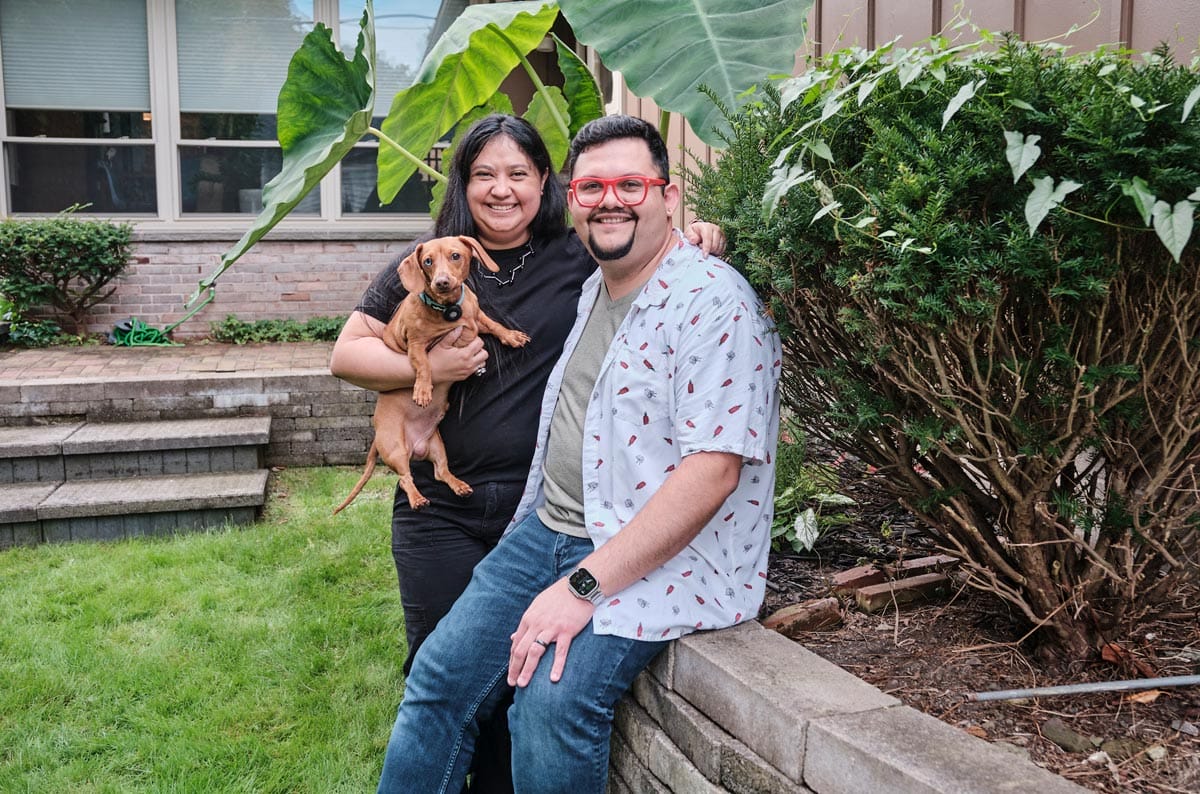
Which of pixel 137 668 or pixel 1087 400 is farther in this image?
pixel 137 668

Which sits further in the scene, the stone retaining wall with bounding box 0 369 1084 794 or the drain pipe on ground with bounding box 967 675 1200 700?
the drain pipe on ground with bounding box 967 675 1200 700

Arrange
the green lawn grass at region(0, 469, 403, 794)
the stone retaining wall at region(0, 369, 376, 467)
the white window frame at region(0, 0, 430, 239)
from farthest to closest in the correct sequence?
the white window frame at region(0, 0, 430, 239) → the stone retaining wall at region(0, 369, 376, 467) → the green lawn grass at region(0, 469, 403, 794)

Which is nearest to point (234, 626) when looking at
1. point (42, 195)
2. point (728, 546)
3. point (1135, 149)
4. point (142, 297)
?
point (728, 546)

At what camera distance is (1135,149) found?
1494 millimetres

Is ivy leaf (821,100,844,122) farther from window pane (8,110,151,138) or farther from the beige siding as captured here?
window pane (8,110,151,138)

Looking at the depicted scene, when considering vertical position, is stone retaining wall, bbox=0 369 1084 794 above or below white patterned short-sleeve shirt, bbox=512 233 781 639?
below

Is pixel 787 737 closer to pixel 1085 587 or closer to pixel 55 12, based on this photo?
pixel 1085 587

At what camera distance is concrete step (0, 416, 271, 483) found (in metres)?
5.28

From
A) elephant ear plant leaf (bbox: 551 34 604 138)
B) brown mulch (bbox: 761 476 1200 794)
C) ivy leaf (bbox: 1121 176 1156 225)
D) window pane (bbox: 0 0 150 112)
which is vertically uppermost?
window pane (bbox: 0 0 150 112)

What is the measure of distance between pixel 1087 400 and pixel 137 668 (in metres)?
3.05

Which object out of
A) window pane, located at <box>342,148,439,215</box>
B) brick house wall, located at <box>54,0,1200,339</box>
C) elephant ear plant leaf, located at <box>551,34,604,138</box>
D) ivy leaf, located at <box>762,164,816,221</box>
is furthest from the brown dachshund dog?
window pane, located at <box>342,148,439,215</box>

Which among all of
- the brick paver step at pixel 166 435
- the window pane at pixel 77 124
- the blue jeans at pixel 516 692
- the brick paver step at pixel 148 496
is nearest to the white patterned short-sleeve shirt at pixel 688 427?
the blue jeans at pixel 516 692

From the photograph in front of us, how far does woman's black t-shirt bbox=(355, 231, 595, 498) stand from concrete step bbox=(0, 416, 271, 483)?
128 inches

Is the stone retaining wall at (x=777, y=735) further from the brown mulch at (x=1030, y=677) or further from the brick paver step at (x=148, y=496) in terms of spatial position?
the brick paver step at (x=148, y=496)
